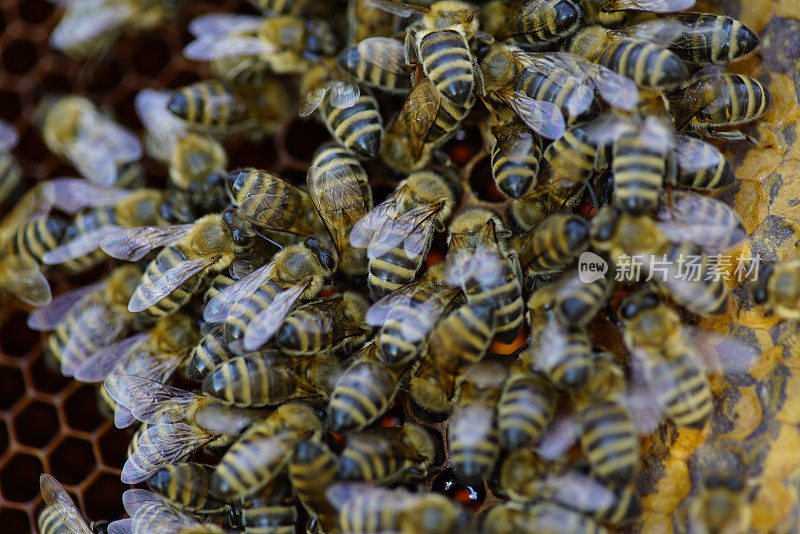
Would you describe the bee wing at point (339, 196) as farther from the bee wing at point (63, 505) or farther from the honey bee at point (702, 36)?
the bee wing at point (63, 505)

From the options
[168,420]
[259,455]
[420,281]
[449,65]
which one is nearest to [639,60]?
[449,65]

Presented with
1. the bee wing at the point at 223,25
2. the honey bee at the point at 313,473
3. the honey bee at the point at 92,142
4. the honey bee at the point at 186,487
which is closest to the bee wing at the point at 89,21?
the honey bee at the point at 92,142

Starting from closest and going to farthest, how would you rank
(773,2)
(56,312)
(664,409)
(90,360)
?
(664,409) < (773,2) < (90,360) < (56,312)

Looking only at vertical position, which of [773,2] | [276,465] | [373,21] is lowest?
[276,465]

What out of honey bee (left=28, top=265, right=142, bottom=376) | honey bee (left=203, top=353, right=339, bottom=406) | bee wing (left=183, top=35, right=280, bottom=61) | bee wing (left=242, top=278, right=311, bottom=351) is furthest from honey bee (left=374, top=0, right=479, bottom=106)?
honey bee (left=28, top=265, right=142, bottom=376)

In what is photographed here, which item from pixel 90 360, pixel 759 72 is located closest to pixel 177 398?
pixel 90 360

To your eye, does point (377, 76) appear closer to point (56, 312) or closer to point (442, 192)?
point (442, 192)

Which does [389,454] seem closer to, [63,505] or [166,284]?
[166,284]
